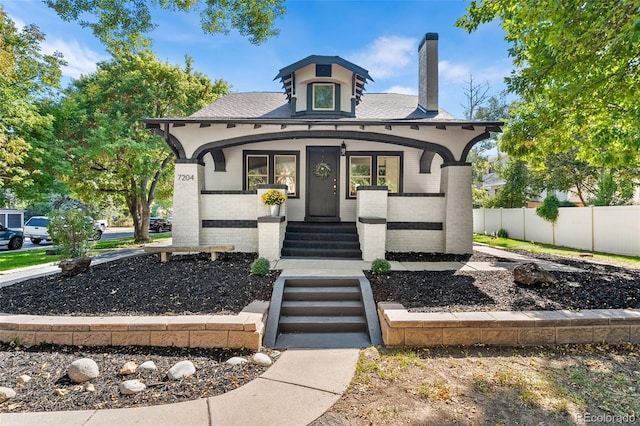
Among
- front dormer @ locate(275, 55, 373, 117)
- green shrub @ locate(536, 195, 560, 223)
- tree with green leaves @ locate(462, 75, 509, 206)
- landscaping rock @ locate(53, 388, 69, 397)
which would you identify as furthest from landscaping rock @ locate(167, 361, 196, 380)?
tree with green leaves @ locate(462, 75, 509, 206)

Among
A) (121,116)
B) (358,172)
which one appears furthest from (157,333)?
(121,116)

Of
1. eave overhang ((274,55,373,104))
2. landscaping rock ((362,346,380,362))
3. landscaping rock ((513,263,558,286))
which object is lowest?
landscaping rock ((362,346,380,362))

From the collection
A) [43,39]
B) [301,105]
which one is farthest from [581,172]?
[43,39]

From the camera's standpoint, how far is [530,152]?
7297 mm

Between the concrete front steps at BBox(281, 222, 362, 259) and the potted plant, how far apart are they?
92cm

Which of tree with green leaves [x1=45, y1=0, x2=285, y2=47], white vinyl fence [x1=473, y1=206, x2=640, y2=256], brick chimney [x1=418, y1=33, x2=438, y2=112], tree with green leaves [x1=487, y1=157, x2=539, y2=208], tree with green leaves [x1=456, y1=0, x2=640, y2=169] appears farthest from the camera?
tree with green leaves [x1=487, y1=157, x2=539, y2=208]

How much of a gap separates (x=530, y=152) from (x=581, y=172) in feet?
35.9

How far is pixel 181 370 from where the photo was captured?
286 centimetres

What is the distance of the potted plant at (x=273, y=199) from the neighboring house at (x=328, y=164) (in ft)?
0.77

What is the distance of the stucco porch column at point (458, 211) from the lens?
7891 millimetres

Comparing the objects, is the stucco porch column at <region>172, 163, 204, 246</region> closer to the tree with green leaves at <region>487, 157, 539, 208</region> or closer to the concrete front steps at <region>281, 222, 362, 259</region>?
the concrete front steps at <region>281, 222, 362, 259</region>

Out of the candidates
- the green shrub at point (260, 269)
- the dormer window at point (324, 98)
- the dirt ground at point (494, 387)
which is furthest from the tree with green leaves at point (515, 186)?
the green shrub at point (260, 269)

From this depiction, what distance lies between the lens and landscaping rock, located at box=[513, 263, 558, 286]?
Result: 486cm

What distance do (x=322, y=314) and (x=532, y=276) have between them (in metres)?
3.58
